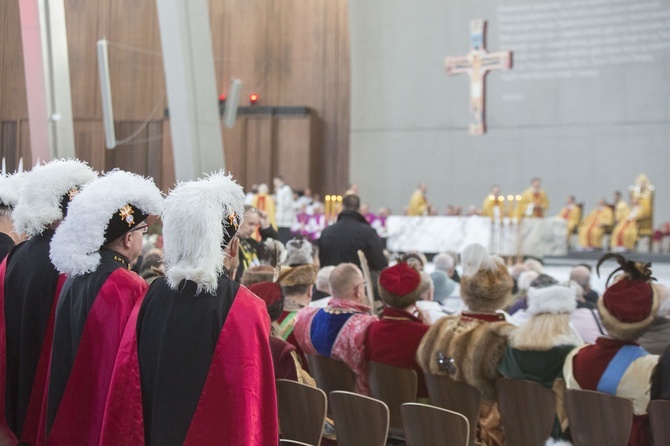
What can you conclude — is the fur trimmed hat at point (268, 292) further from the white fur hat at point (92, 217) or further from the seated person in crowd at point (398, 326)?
the seated person in crowd at point (398, 326)

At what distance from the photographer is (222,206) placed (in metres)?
2.27

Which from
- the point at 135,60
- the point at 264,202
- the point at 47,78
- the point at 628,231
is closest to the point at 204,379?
the point at 47,78

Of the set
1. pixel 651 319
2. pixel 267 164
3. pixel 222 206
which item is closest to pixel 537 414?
pixel 651 319

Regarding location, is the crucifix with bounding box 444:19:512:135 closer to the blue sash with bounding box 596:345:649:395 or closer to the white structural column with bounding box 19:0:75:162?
the white structural column with bounding box 19:0:75:162

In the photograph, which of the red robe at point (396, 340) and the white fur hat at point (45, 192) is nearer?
the white fur hat at point (45, 192)

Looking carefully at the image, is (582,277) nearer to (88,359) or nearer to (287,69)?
(88,359)

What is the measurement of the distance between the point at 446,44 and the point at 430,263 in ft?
23.0

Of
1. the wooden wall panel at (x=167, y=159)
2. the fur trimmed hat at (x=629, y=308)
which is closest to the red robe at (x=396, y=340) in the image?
the fur trimmed hat at (x=629, y=308)

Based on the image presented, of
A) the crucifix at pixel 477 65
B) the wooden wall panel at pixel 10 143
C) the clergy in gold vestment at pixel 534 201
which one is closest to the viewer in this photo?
the wooden wall panel at pixel 10 143

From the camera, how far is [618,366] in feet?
10.8

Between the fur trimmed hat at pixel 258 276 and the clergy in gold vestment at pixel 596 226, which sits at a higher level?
the fur trimmed hat at pixel 258 276

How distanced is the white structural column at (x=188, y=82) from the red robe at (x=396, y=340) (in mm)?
3924

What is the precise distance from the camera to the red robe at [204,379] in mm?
2184

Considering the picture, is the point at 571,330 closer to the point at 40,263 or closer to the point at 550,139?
the point at 40,263
